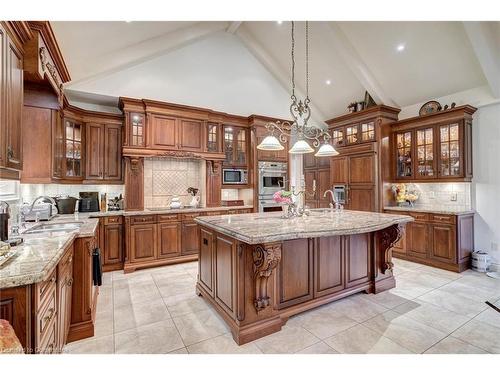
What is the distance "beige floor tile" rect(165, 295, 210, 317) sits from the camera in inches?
107

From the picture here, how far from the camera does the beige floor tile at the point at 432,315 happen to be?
239 centimetres

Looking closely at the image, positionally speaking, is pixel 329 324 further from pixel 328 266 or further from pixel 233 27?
pixel 233 27

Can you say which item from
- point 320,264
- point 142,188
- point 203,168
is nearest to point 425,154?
point 320,264

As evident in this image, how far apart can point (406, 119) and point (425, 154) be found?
78 cm

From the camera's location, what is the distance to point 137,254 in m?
4.10

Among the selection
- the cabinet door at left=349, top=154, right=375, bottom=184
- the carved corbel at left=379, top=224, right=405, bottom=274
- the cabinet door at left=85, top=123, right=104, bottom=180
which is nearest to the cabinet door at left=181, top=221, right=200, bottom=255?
the cabinet door at left=85, top=123, right=104, bottom=180

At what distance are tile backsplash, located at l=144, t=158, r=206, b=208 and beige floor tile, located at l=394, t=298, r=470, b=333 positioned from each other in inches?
145

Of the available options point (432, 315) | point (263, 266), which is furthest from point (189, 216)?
point (432, 315)

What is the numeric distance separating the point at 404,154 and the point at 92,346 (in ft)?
18.7

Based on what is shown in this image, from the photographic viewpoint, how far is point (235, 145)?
5.37m

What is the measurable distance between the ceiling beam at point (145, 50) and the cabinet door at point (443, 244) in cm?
549

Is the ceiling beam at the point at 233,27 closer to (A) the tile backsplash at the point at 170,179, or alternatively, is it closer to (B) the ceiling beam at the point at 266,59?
(B) the ceiling beam at the point at 266,59

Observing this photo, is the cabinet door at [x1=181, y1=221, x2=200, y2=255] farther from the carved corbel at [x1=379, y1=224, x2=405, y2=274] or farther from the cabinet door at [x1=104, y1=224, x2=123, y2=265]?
the carved corbel at [x1=379, y1=224, x2=405, y2=274]
